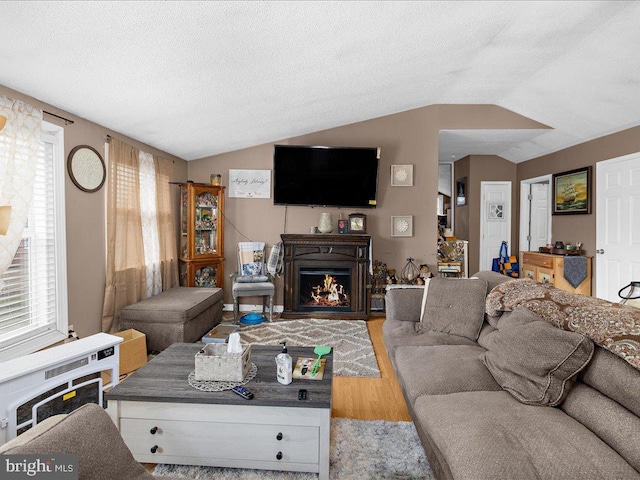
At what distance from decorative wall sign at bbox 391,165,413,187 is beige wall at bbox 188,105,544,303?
63 millimetres

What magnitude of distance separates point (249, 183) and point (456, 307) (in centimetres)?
330

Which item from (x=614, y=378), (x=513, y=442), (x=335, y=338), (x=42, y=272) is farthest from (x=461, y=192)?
(x=42, y=272)

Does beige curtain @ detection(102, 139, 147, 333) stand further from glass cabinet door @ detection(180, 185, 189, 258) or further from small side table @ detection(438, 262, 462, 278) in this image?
small side table @ detection(438, 262, 462, 278)

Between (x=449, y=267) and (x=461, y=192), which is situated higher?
(x=461, y=192)

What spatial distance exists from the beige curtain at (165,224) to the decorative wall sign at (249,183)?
841mm

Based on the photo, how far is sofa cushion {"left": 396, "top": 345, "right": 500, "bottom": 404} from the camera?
177 cm

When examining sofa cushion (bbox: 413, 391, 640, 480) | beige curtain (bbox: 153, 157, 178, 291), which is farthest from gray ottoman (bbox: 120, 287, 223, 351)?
sofa cushion (bbox: 413, 391, 640, 480)

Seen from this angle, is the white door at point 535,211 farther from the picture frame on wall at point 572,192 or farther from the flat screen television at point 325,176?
the flat screen television at point 325,176

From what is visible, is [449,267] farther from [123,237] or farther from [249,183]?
[123,237]

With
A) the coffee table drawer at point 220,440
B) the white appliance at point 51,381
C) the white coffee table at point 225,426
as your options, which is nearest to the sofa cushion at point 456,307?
the white coffee table at point 225,426

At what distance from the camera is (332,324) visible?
427cm

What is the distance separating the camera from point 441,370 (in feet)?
6.24

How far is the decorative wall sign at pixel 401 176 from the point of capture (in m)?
4.75

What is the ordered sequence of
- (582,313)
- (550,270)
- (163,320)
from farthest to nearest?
1. (550,270)
2. (163,320)
3. (582,313)
